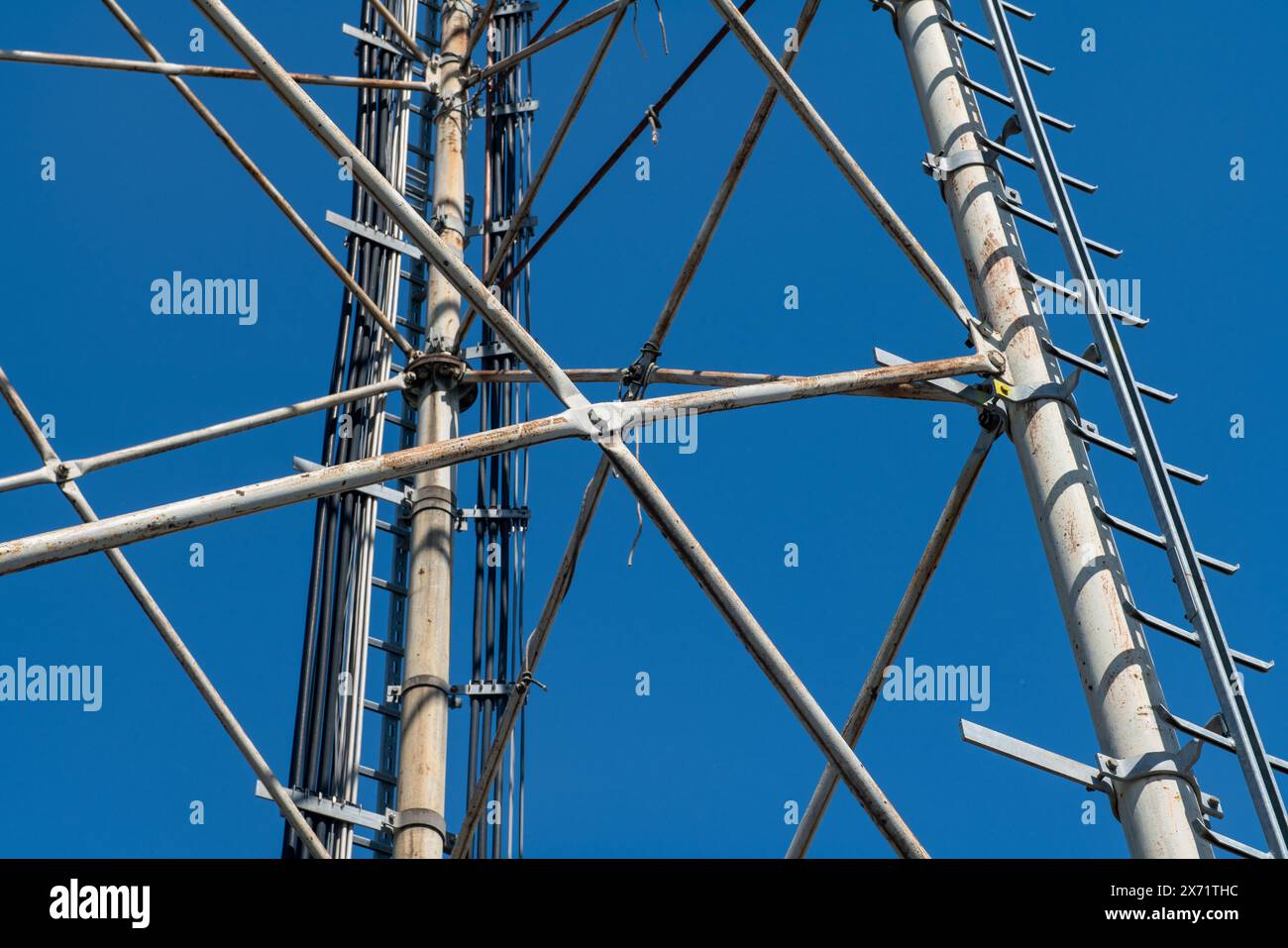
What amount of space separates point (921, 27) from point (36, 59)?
5.88 meters

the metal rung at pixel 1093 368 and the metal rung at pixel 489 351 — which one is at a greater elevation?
the metal rung at pixel 489 351

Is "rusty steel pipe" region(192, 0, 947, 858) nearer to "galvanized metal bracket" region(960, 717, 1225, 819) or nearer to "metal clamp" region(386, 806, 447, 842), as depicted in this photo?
"galvanized metal bracket" region(960, 717, 1225, 819)

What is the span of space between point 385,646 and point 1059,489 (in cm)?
695

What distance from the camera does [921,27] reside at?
397 inches

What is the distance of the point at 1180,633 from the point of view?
→ 763 centimetres

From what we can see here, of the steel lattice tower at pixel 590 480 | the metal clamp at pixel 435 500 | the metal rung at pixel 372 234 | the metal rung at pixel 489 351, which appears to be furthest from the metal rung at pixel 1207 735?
the metal rung at pixel 372 234

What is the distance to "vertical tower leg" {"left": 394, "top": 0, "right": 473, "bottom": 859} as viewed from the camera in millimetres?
9688

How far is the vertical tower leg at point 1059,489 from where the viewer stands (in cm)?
735

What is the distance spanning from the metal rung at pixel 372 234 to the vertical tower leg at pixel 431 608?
8.72ft

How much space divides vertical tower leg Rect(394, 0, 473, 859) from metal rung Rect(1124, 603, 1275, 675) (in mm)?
4098

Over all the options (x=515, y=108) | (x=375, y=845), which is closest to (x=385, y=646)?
(x=375, y=845)

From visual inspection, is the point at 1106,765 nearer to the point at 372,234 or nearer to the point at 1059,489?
the point at 1059,489

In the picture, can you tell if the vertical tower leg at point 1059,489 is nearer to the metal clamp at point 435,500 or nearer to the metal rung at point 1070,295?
the metal rung at point 1070,295
